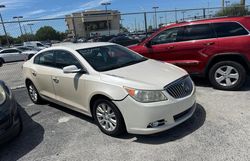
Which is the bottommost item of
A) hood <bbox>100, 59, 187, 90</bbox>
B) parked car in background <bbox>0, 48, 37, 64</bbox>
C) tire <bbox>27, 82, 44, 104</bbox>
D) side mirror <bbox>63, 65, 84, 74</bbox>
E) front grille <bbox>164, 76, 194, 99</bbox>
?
parked car in background <bbox>0, 48, 37, 64</bbox>

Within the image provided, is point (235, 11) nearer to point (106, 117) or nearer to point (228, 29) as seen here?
point (228, 29)

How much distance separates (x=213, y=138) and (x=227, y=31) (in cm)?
297

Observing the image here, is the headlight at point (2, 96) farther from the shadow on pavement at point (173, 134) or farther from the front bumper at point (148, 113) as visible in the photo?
the shadow on pavement at point (173, 134)

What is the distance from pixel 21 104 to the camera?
6.06 metres

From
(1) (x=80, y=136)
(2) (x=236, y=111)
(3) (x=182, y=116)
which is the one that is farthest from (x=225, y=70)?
(1) (x=80, y=136)

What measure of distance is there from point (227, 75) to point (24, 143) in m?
4.59

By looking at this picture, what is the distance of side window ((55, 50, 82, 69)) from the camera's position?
14.1 feet

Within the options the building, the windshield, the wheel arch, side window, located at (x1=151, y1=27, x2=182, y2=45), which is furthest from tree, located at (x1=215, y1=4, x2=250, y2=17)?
the windshield

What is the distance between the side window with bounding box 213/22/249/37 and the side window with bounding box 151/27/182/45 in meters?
0.95

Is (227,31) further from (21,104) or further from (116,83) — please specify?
(21,104)

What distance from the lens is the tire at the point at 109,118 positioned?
3541 millimetres

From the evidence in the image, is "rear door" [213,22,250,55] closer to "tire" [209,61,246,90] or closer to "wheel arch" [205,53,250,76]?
"wheel arch" [205,53,250,76]

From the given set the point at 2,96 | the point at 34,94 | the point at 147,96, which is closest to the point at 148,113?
the point at 147,96

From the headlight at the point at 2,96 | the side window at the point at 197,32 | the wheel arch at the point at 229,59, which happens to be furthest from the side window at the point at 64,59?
the wheel arch at the point at 229,59
